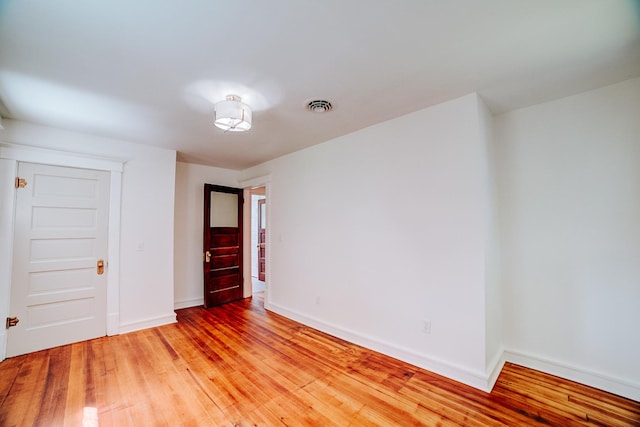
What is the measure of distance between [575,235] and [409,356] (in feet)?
6.10

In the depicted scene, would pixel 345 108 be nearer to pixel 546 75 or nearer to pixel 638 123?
pixel 546 75

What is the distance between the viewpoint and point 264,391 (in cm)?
208

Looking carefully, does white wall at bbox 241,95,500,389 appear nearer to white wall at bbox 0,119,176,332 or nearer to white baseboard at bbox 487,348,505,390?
white baseboard at bbox 487,348,505,390

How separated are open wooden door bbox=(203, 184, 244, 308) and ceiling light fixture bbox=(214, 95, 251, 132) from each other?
8.13 feet

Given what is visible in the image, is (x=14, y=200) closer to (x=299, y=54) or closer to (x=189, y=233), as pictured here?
(x=189, y=233)

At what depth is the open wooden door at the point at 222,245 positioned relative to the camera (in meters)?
4.34

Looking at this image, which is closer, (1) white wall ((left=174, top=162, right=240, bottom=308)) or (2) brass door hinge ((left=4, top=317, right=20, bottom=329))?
(2) brass door hinge ((left=4, top=317, right=20, bottom=329))

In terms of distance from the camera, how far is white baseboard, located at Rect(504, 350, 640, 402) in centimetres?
194

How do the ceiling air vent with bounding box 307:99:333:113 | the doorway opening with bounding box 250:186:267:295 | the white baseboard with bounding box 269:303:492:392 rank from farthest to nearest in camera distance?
the doorway opening with bounding box 250:186:267:295 → the ceiling air vent with bounding box 307:99:333:113 → the white baseboard with bounding box 269:303:492:392

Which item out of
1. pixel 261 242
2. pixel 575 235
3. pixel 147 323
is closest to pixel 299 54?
pixel 575 235

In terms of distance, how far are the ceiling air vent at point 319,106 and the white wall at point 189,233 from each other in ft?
10.1

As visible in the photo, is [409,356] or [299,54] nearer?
[299,54]

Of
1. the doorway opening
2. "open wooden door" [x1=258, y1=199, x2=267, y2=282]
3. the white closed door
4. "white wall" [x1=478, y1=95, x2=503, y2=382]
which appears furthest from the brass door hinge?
"white wall" [x1=478, y1=95, x2=503, y2=382]

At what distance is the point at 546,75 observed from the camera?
1950 mm
